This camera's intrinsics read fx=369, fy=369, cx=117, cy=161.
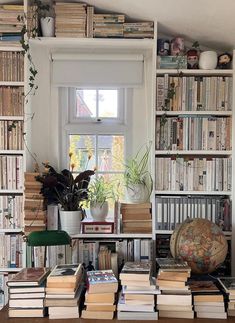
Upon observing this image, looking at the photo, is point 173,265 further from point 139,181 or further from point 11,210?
point 11,210

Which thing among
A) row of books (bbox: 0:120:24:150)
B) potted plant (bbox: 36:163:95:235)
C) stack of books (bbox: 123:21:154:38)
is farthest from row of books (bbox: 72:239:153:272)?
stack of books (bbox: 123:21:154:38)

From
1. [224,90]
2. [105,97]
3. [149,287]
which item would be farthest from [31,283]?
[224,90]

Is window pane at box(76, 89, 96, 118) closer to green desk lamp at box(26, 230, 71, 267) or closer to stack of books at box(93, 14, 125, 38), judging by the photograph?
stack of books at box(93, 14, 125, 38)

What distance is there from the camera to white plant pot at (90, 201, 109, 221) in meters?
2.87

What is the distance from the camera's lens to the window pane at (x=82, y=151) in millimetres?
3117

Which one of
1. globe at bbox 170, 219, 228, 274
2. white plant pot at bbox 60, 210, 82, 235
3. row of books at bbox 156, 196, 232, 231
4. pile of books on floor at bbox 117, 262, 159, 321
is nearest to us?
pile of books on floor at bbox 117, 262, 159, 321

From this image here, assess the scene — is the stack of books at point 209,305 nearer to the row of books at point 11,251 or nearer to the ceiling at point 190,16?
the row of books at point 11,251

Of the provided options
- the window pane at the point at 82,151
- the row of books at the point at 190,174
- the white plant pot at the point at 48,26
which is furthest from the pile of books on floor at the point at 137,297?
the white plant pot at the point at 48,26

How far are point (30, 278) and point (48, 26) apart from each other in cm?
182

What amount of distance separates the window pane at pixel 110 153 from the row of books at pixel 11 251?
893mm

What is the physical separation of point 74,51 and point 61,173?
3.24ft

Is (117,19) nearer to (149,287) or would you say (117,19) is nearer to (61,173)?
(61,173)

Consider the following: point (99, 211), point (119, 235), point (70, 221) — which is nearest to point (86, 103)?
point (99, 211)

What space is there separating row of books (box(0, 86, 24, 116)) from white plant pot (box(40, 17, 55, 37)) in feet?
1.59
